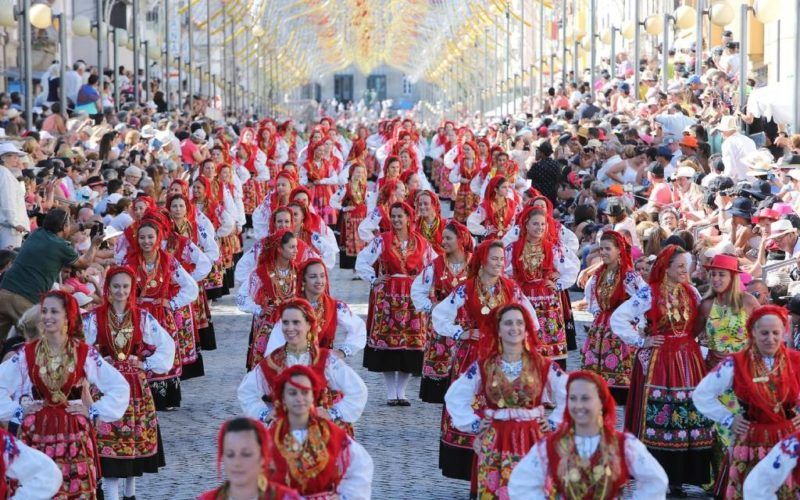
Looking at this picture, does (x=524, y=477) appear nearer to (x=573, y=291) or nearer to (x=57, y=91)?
(x=573, y=291)

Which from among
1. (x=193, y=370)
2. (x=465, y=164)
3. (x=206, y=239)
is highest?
(x=465, y=164)

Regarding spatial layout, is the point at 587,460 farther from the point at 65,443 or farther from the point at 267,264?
the point at 267,264

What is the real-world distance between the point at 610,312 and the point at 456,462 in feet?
7.51

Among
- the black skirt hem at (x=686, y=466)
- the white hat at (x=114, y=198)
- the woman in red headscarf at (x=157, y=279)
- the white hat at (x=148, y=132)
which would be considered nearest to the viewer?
the black skirt hem at (x=686, y=466)

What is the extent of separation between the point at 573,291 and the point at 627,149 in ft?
7.99

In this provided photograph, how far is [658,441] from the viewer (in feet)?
31.4

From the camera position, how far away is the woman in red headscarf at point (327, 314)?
934cm

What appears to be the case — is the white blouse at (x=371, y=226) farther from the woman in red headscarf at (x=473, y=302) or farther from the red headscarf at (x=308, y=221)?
the woman in red headscarf at (x=473, y=302)

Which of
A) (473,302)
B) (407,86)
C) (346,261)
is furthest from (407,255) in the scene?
(407,86)

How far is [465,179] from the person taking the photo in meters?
23.4

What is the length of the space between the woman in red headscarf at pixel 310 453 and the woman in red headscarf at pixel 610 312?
4321mm

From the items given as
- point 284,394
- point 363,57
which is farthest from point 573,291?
point 363,57

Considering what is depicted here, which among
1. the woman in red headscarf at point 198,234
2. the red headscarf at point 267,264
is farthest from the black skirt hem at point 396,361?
the woman in red headscarf at point 198,234

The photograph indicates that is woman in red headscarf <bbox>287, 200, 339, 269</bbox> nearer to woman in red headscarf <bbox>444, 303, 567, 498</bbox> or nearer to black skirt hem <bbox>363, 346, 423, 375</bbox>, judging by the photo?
black skirt hem <bbox>363, 346, 423, 375</bbox>
